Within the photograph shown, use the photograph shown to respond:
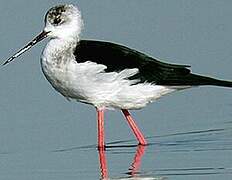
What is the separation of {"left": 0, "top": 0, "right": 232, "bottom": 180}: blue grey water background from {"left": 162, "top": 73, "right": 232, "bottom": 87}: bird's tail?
0.49 meters

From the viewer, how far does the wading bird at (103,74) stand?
10312 millimetres

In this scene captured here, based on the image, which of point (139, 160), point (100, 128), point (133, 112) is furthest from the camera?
point (133, 112)

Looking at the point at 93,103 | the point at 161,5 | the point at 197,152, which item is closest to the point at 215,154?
the point at 197,152

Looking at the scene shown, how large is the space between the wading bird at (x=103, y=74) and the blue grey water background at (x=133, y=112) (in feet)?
1.31

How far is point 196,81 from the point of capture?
10.4 metres

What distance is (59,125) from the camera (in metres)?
10.9

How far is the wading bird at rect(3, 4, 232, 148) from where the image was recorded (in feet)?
33.8

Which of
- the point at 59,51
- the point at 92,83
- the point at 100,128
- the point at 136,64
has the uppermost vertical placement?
the point at 59,51

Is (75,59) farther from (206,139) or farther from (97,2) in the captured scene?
(97,2)

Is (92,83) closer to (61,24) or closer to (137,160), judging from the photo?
(61,24)

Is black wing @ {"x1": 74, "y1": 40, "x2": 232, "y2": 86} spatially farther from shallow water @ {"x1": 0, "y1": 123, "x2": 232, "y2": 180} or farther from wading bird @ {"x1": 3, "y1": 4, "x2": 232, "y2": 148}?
shallow water @ {"x1": 0, "y1": 123, "x2": 232, "y2": 180}

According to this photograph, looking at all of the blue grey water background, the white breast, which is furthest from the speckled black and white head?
the blue grey water background

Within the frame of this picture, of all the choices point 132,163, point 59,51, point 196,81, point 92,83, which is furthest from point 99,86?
point 132,163

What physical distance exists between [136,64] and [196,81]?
619mm
